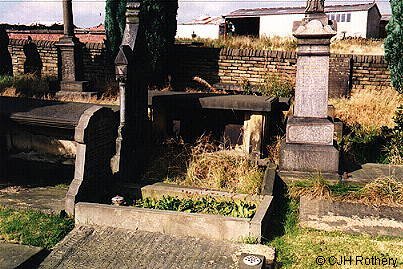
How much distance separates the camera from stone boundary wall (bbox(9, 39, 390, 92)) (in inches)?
479

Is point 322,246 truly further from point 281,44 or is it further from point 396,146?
point 281,44

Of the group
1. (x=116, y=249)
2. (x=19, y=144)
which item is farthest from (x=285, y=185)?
(x=19, y=144)

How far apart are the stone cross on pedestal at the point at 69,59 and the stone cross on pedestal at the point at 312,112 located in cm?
695

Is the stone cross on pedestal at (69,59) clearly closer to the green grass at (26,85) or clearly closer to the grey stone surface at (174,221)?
the green grass at (26,85)

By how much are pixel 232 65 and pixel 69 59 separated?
16.5 ft

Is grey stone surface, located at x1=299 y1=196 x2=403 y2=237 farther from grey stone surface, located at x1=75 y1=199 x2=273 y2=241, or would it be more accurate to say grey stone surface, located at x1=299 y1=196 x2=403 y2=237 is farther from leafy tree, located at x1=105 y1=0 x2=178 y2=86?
leafy tree, located at x1=105 y1=0 x2=178 y2=86

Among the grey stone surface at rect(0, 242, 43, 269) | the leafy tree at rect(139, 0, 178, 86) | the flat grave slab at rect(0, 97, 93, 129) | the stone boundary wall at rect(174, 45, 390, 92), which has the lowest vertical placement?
the grey stone surface at rect(0, 242, 43, 269)

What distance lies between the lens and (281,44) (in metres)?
16.2

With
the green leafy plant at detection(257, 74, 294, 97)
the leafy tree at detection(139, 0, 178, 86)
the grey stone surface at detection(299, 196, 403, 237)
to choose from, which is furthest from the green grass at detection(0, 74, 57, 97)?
the grey stone surface at detection(299, 196, 403, 237)

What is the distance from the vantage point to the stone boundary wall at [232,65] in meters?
12.2

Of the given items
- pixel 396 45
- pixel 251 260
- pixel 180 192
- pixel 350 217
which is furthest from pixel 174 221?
pixel 396 45

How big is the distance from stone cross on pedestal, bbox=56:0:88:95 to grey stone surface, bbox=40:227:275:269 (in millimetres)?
7456

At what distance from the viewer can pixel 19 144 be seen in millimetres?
8180

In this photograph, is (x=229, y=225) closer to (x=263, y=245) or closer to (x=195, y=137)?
(x=263, y=245)
